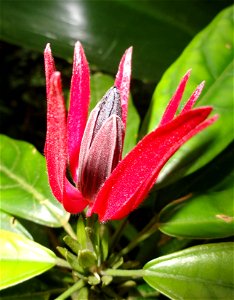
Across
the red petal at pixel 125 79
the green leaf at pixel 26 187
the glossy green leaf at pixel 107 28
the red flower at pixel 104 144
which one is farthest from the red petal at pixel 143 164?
the glossy green leaf at pixel 107 28

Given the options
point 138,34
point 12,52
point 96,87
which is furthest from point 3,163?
point 12,52

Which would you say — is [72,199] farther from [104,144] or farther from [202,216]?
[202,216]

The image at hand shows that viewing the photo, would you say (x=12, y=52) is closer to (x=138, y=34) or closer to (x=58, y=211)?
(x=138, y=34)

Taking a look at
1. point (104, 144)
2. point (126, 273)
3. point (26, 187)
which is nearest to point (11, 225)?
point (26, 187)

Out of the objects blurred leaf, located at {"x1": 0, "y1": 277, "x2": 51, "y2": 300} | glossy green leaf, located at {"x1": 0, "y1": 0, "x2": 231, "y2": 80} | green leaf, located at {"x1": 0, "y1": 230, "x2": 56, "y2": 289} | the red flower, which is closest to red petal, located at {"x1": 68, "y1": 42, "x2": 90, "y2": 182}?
the red flower

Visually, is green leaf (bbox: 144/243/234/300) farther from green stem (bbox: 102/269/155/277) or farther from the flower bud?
the flower bud
